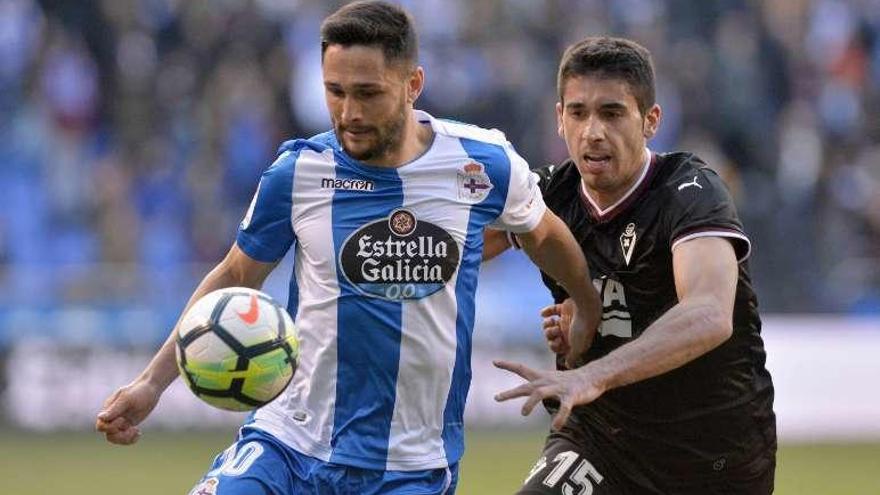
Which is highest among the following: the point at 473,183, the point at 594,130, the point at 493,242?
the point at 594,130

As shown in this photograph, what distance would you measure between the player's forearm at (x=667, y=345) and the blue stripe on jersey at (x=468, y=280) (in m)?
0.70

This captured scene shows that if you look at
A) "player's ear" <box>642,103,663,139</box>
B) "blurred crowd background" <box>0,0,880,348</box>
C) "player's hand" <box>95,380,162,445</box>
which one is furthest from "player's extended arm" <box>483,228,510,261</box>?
"blurred crowd background" <box>0,0,880,348</box>

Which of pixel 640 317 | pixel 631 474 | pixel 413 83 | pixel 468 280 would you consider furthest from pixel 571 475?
pixel 413 83

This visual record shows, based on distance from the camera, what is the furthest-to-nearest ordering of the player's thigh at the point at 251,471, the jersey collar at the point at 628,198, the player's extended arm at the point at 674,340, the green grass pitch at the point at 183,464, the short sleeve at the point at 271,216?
the green grass pitch at the point at 183,464
the jersey collar at the point at 628,198
the short sleeve at the point at 271,216
the player's thigh at the point at 251,471
the player's extended arm at the point at 674,340

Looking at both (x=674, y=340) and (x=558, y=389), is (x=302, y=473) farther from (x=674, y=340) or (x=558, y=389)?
(x=674, y=340)

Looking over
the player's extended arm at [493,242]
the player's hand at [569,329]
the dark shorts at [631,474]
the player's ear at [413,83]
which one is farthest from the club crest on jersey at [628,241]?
the player's ear at [413,83]

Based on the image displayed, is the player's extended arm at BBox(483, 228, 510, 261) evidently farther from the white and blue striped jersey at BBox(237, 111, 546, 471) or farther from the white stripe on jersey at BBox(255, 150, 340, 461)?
the white stripe on jersey at BBox(255, 150, 340, 461)

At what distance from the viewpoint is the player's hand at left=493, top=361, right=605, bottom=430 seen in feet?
18.5

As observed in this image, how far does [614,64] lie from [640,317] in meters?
1.08

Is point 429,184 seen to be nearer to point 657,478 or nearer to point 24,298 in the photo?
point 657,478

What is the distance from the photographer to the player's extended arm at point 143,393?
621cm

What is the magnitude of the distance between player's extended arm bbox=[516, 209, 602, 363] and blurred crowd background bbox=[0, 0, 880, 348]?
30.4 ft

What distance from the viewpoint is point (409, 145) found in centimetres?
656

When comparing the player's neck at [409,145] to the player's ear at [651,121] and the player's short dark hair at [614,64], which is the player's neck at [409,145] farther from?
the player's ear at [651,121]
